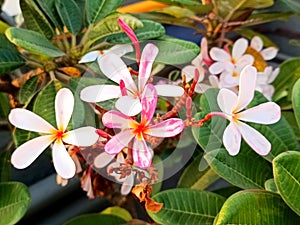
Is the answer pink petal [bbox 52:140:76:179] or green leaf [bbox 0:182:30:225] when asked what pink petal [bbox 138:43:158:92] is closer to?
pink petal [bbox 52:140:76:179]

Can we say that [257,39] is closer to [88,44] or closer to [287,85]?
[287,85]

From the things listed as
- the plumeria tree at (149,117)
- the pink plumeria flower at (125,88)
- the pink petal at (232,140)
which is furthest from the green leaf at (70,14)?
the pink petal at (232,140)

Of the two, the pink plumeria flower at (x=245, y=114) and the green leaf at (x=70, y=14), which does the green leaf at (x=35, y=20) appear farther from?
the pink plumeria flower at (x=245, y=114)

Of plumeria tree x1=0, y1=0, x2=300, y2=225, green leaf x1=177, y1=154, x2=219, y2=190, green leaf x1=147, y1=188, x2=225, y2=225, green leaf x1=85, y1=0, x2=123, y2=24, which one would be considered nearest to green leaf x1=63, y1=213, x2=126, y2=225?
plumeria tree x1=0, y1=0, x2=300, y2=225

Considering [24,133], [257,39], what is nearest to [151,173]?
[24,133]

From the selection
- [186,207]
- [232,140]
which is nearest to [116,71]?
[232,140]

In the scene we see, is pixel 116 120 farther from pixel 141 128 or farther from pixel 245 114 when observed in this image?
pixel 245 114
